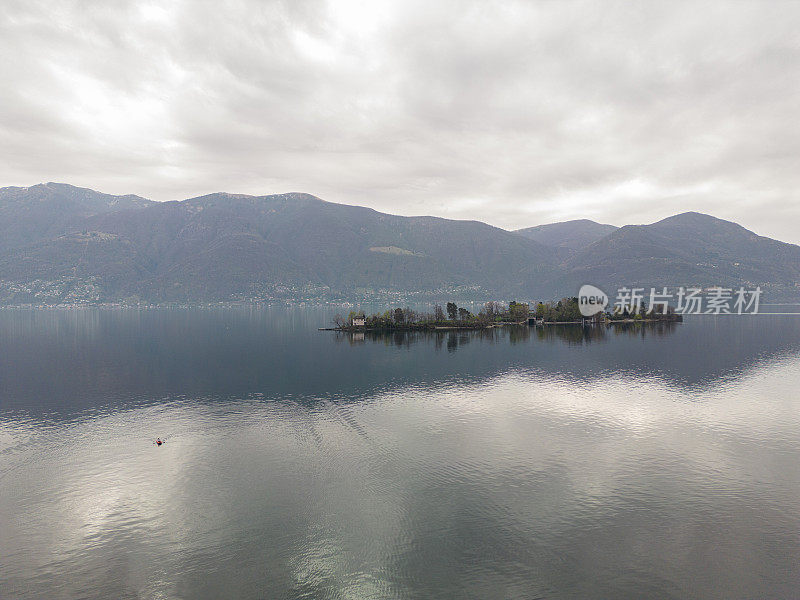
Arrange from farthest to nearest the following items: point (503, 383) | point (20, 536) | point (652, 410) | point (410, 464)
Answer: point (503, 383)
point (652, 410)
point (410, 464)
point (20, 536)

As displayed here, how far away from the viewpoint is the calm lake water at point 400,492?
41.3 m

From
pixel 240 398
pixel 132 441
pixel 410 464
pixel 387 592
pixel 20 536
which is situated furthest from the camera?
pixel 240 398

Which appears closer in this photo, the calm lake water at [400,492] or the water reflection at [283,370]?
the calm lake water at [400,492]

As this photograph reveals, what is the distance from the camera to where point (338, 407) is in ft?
331

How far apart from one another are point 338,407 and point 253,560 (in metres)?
57.4

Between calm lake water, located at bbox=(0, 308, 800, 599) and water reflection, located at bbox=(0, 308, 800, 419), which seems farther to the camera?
water reflection, located at bbox=(0, 308, 800, 419)

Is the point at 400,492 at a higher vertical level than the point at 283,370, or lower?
higher

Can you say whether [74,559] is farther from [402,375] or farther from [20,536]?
[402,375]

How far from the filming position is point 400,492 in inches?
2297

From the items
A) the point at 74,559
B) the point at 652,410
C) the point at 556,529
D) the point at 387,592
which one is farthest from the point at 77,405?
the point at 652,410

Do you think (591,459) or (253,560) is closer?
(253,560)

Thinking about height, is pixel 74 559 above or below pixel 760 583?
below

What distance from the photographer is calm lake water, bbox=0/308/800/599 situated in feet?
135

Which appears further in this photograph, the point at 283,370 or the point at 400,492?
the point at 283,370
